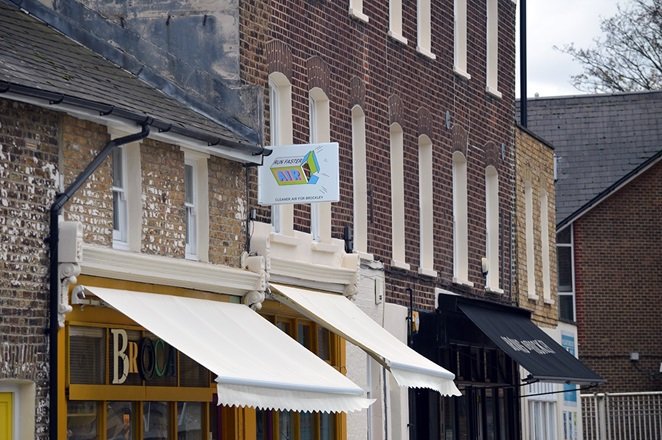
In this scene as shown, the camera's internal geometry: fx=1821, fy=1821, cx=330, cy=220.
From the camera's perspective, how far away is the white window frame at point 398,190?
26125mm

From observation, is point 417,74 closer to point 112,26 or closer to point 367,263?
point 367,263

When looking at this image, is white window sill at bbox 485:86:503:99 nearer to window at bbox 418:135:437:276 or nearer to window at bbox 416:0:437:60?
window at bbox 416:0:437:60

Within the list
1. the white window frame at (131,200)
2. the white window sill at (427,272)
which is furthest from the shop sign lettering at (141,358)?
the white window sill at (427,272)

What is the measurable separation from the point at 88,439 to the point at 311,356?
2.85 metres

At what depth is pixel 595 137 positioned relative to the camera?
1801 inches

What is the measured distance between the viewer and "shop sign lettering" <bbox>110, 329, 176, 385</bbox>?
1753 centimetres

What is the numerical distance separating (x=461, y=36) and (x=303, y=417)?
9.66 meters

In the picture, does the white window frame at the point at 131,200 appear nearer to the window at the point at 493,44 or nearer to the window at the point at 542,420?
the window at the point at 493,44

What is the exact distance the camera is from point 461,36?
29875 mm

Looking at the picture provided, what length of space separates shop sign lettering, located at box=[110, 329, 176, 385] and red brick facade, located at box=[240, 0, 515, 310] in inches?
105

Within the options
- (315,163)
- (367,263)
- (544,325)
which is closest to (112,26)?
(315,163)

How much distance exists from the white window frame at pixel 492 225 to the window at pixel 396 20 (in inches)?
204

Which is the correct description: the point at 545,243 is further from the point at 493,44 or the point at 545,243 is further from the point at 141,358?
the point at 141,358

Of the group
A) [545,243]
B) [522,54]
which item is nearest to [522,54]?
[522,54]
